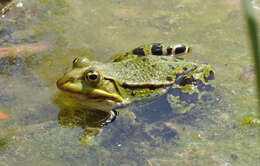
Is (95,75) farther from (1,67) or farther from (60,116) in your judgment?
(1,67)

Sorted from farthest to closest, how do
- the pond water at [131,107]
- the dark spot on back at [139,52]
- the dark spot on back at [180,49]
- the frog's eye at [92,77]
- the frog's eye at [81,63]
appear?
the dark spot on back at [180,49]
the dark spot on back at [139,52]
the frog's eye at [81,63]
the frog's eye at [92,77]
the pond water at [131,107]

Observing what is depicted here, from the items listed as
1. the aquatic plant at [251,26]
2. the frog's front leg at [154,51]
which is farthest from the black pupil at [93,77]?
the aquatic plant at [251,26]

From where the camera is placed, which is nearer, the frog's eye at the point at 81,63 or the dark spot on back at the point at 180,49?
the frog's eye at the point at 81,63

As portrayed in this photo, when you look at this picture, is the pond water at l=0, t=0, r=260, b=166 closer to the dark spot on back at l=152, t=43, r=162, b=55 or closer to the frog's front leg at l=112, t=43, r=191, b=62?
the frog's front leg at l=112, t=43, r=191, b=62

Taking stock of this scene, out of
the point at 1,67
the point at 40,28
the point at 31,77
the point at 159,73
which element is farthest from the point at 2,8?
the point at 159,73

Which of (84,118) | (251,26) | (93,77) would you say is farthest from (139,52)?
(251,26)

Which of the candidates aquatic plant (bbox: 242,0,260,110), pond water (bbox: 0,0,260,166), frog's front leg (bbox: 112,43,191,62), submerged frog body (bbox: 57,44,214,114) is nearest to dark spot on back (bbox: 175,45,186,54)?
frog's front leg (bbox: 112,43,191,62)

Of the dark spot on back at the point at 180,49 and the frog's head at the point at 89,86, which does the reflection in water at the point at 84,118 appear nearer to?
the frog's head at the point at 89,86
